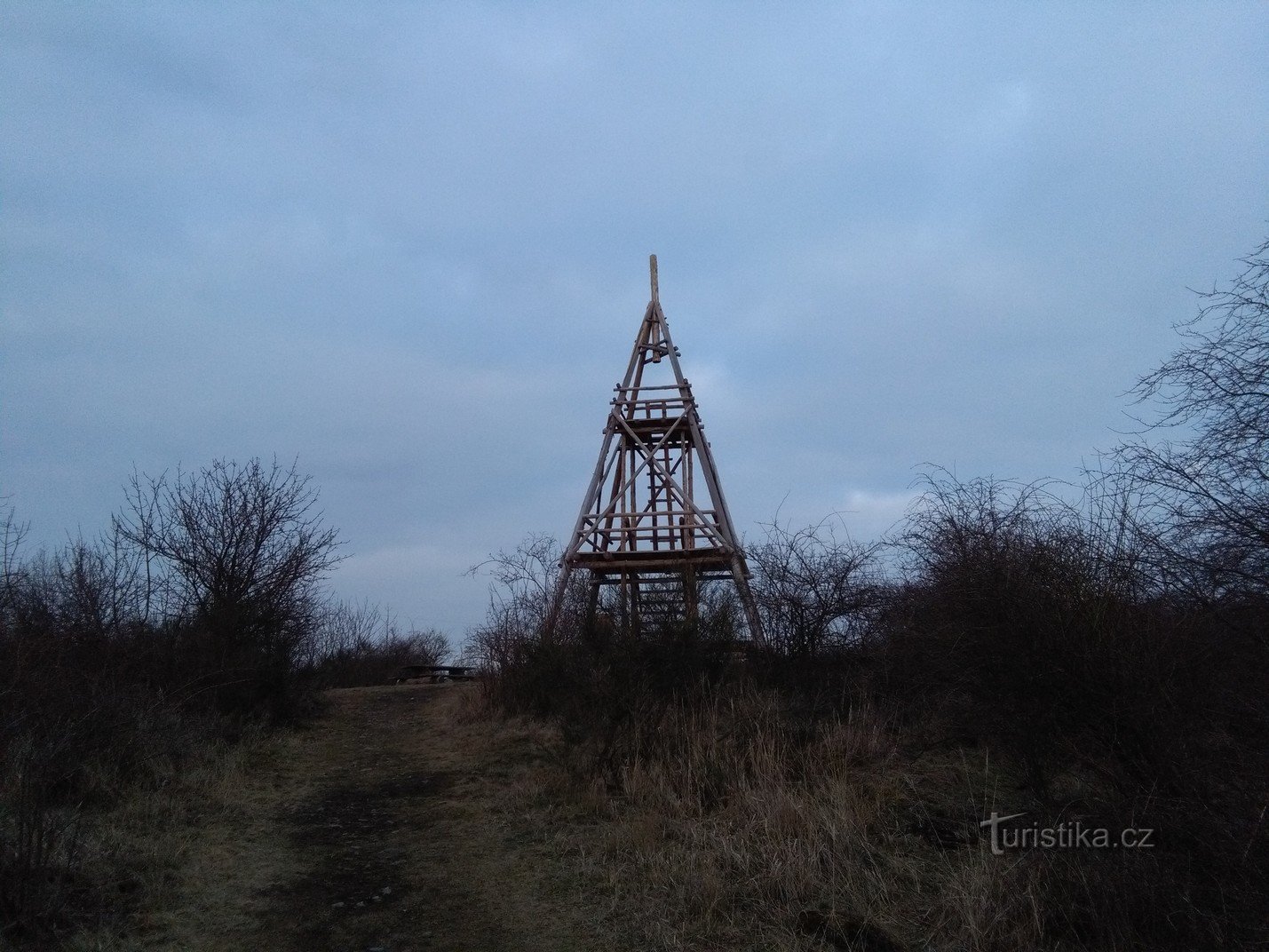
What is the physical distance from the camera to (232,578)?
41.1 ft

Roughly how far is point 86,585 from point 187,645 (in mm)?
1434

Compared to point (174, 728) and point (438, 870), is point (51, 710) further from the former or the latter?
point (438, 870)

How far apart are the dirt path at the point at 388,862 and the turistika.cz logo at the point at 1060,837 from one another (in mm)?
2592

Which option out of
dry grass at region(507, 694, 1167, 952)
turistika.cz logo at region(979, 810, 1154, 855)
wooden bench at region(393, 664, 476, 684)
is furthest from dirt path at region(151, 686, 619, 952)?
wooden bench at region(393, 664, 476, 684)

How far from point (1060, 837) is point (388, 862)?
4901mm

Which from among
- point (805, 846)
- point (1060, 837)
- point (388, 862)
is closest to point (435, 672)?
point (388, 862)

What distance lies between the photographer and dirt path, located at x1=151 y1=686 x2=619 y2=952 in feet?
17.7

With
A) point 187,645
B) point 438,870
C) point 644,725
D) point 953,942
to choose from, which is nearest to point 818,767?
point 644,725

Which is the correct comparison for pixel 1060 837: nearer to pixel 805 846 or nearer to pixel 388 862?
pixel 805 846

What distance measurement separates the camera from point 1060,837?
5.03m

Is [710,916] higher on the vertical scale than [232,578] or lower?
lower

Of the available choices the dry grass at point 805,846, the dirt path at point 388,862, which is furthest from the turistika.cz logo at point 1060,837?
the dirt path at point 388,862

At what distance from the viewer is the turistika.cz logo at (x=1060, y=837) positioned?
4566 mm

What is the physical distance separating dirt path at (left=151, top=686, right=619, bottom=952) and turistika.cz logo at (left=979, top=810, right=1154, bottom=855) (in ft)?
8.50
